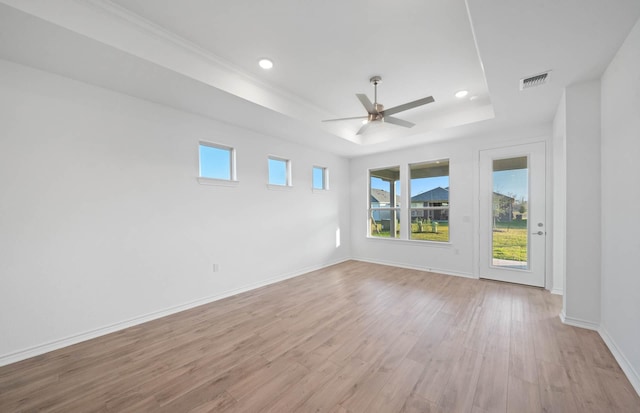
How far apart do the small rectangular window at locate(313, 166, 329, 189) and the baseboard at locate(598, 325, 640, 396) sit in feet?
15.2

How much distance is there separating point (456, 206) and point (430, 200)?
Answer: 56cm

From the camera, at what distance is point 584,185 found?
2.63m

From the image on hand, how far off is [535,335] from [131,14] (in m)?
5.03

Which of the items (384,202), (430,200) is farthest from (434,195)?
(384,202)

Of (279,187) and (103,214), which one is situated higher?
(279,187)

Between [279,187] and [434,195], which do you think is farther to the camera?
[434,195]

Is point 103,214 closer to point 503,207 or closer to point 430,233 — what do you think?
point 430,233

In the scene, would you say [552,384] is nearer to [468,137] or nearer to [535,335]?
[535,335]

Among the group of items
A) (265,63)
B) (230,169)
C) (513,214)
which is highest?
(265,63)

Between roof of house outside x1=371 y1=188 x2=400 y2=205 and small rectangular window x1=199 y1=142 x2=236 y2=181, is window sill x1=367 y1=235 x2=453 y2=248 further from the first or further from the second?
small rectangular window x1=199 y1=142 x2=236 y2=181

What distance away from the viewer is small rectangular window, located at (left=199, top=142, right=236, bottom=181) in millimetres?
3629

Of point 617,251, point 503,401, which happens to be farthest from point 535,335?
point 503,401

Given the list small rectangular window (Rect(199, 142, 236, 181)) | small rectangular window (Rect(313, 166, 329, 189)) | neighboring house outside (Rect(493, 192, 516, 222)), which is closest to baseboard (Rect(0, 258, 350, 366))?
small rectangular window (Rect(199, 142, 236, 181))

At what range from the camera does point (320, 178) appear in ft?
18.8
